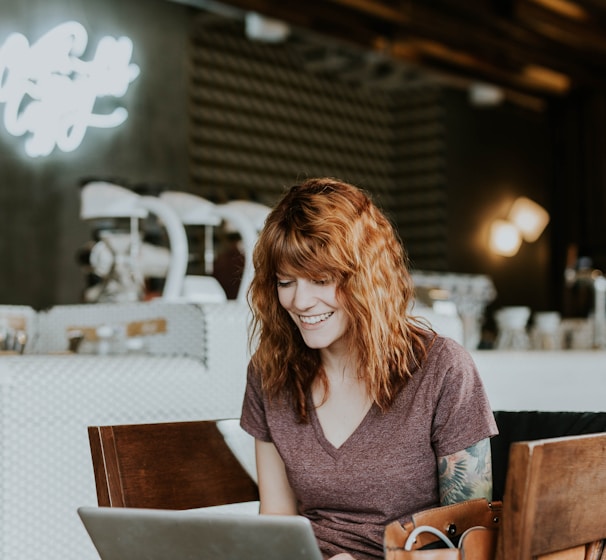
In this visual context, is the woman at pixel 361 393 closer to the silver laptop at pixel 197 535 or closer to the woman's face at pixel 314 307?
the woman's face at pixel 314 307

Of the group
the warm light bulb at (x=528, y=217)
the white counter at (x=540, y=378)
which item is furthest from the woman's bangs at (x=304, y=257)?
the warm light bulb at (x=528, y=217)

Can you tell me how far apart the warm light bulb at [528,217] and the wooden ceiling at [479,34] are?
0.99 m

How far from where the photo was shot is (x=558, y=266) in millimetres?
9086

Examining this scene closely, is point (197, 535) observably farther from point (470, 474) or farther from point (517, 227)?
point (517, 227)

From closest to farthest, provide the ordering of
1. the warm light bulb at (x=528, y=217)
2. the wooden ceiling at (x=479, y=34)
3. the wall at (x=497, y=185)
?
the wooden ceiling at (x=479, y=34), the wall at (x=497, y=185), the warm light bulb at (x=528, y=217)

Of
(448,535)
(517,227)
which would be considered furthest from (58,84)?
(517,227)

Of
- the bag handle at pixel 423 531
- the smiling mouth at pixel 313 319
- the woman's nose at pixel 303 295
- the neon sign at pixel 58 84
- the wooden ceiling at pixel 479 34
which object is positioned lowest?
the bag handle at pixel 423 531

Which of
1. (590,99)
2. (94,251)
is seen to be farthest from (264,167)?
(94,251)

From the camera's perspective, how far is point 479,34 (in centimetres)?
696

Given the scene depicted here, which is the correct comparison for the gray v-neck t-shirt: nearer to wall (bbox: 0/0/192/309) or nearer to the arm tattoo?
the arm tattoo

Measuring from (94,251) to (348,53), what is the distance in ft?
14.3

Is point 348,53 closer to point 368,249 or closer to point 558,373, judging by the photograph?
point 558,373

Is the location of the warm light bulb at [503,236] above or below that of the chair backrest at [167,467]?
above

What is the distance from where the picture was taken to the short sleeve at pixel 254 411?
1629mm
